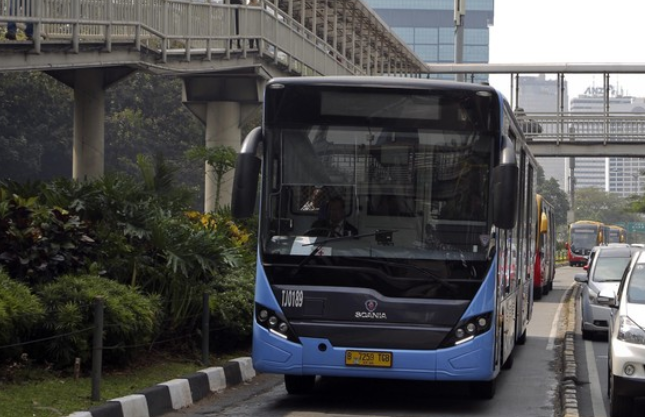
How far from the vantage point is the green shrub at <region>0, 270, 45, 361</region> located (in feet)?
A: 35.1

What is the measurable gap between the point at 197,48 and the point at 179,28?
1.43 meters

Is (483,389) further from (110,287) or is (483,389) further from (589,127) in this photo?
(589,127)

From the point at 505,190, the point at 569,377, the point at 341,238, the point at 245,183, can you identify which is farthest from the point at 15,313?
the point at 569,377

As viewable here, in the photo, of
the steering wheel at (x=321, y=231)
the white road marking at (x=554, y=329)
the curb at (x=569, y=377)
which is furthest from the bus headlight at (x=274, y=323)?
the white road marking at (x=554, y=329)

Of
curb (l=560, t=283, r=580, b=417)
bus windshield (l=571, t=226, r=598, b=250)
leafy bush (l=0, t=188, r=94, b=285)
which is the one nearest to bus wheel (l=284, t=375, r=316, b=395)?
leafy bush (l=0, t=188, r=94, b=285)

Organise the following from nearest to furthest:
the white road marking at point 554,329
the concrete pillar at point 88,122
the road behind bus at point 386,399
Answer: the road behind bus at point 386,399 → the white road marking at point 554,329 → the concrete pillar at point 88,122

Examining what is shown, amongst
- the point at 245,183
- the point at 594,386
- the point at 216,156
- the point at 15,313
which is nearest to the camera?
the point at 15,313

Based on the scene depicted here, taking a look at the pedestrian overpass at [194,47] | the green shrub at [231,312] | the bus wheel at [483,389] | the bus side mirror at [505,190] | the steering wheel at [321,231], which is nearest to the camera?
the bus side mirror at [505,190]

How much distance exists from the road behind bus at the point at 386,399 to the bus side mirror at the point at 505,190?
190 cm

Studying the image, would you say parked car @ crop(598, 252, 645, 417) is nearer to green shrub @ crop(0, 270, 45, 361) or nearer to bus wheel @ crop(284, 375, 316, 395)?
bus wheel @ crop(284, 375, 316, 395)

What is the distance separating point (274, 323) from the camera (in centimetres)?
1150

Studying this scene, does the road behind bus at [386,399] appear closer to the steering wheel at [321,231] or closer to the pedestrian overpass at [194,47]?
the steering wheel at [321,231]

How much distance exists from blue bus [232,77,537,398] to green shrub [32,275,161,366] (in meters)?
1.30

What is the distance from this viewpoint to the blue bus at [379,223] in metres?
11.2
